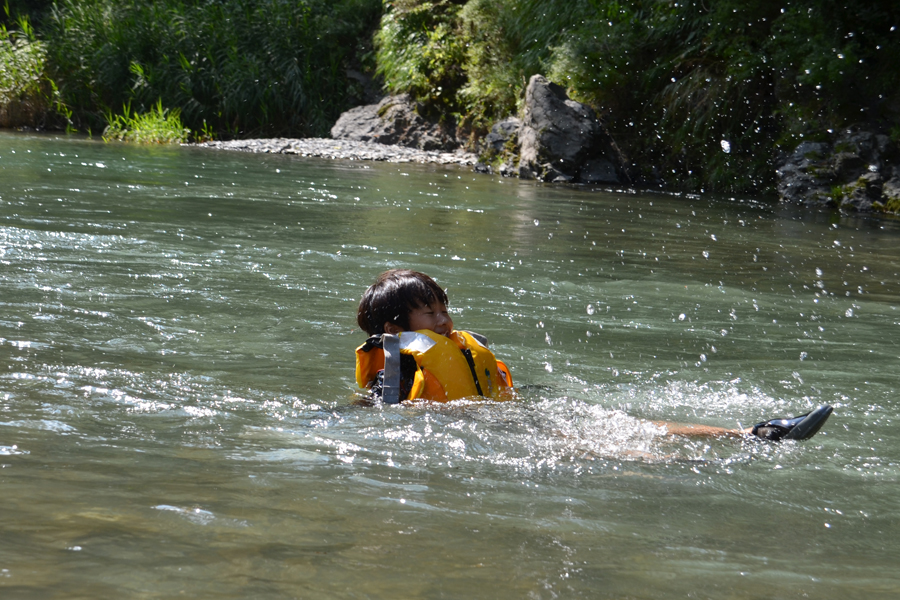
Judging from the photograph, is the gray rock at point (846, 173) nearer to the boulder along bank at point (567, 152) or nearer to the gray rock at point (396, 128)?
the boulder along bank at point (567, 152)

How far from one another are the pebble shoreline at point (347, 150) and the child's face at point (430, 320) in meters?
12.4

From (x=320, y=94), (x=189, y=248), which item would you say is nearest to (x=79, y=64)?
(x=320, y=94)

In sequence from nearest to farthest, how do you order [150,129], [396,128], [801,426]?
[801,426] → [396,128] → [150,129]

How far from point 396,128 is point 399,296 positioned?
1539 centimetres

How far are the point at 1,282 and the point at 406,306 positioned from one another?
9.76 ft

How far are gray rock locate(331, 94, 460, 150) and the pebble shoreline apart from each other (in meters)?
0.31

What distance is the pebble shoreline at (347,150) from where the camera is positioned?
56.6 ft

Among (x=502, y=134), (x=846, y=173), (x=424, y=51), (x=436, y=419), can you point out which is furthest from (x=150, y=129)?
(x=436, y=419)

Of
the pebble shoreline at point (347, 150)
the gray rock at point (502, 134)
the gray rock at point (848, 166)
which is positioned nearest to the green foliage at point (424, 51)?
the pebble shoreline at point (347, 150)

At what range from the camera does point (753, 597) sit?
7.51ft

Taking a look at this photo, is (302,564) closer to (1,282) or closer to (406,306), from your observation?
(406,306)

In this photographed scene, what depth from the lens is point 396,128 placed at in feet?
62.8

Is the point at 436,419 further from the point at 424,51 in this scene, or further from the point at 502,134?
the point at 424,51

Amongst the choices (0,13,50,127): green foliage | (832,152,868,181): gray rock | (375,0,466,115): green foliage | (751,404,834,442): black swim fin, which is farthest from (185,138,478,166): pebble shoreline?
(751,404,834,442): black swim fin
